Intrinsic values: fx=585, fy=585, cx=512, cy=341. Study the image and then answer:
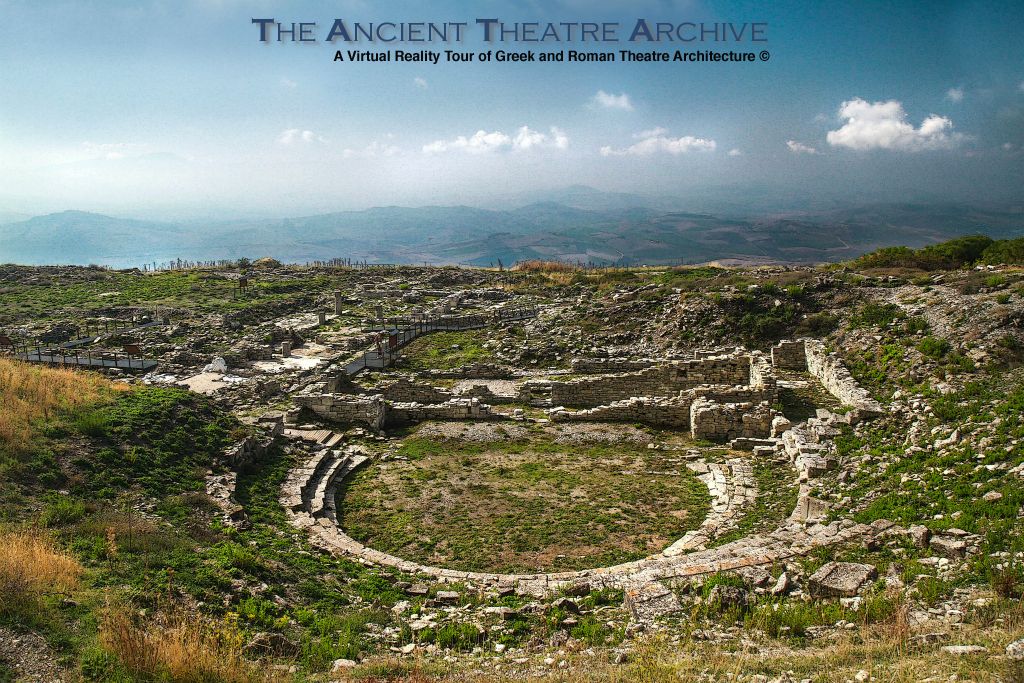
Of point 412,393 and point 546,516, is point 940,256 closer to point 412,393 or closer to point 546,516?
point 412,393

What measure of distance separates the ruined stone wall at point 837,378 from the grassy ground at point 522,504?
5.38 meters

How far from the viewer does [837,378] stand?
2059cm

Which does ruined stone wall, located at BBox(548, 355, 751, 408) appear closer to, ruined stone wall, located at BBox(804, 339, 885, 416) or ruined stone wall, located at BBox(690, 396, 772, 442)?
ruined stone wall, located at BBox(804, 339, 885, 416)

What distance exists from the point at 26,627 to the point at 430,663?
4847mm

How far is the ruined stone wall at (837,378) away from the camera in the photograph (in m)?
16.4

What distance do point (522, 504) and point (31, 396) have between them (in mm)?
12278

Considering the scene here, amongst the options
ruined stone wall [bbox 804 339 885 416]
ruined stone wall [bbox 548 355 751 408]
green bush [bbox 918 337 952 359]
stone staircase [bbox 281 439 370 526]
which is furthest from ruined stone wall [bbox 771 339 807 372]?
stone staircase [bbox 281 439 370 526]

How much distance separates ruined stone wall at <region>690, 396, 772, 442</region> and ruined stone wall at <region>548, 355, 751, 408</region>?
14.4 ft

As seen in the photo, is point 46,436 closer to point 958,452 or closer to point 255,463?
point 255,463

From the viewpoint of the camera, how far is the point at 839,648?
6.99 meters

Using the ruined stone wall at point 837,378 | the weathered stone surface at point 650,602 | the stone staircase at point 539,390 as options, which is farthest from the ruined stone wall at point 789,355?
the weathered stone surface at point 650,602

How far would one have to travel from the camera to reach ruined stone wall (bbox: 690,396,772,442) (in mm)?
18203

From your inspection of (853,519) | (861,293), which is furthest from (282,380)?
(861,293)

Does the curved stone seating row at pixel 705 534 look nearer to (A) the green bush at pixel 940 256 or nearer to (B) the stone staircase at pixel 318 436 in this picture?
(B) the stone staircase at pixel 318 436
